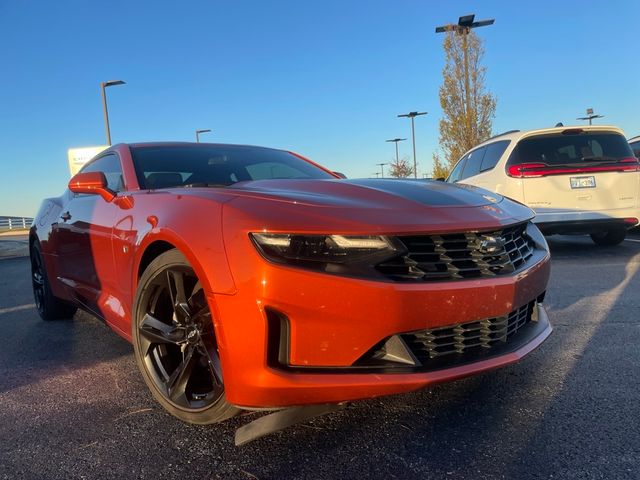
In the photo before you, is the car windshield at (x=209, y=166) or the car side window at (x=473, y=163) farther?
the car side window at (x=473, y=163)

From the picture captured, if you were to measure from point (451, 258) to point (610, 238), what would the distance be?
22.0ft

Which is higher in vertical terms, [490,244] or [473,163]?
[473,163]

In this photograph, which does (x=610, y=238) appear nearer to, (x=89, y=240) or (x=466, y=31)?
(x=89, y=240)

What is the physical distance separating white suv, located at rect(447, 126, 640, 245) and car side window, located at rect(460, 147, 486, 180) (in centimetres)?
108

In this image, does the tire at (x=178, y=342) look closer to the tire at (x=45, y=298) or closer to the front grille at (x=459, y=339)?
the front grille at (x=459, y=339)

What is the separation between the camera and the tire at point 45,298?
4.37 m

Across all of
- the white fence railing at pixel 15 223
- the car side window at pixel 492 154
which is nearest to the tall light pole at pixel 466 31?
the car side window at pixel 492 154

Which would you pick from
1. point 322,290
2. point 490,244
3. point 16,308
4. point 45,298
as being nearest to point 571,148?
point 490,244

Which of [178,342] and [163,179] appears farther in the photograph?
[163,179]

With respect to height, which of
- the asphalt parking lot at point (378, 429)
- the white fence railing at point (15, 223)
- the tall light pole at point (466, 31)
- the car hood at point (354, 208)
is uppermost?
the tall light pole at point (466, 31)

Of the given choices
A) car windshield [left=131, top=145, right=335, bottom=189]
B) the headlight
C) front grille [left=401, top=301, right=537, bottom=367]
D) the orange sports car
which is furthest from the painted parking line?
front grille [left=401, top=301, right=537, bottom=367]

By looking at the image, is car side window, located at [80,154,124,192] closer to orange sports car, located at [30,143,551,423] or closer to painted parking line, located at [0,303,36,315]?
orange sports car, located at [30,143,551,423]

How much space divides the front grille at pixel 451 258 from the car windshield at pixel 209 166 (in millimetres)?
1438

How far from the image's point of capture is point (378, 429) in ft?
7.09
